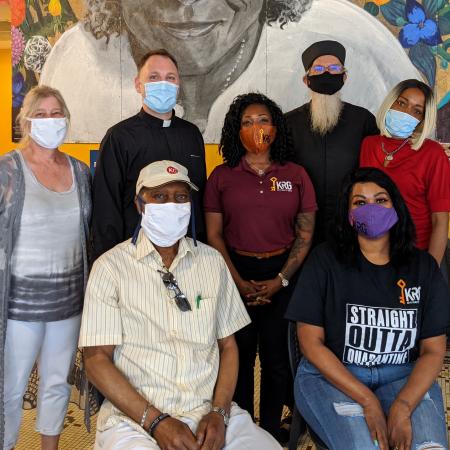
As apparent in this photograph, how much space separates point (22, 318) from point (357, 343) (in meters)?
1.27

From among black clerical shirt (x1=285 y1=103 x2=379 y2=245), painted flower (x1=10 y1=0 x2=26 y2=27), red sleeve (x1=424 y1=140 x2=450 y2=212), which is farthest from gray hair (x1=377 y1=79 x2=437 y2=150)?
painted flower (x1=10 y1=0 x2=26 y2=27)

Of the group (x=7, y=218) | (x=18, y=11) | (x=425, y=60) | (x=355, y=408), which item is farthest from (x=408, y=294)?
(x=18, y=11)

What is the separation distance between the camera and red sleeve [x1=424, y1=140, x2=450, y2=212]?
7.72 ft

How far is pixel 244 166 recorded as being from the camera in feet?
8.06

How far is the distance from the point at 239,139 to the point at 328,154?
45 centimetres

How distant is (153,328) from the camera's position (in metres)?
1.76

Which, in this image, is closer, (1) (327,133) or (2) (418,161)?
(2) (418,161)

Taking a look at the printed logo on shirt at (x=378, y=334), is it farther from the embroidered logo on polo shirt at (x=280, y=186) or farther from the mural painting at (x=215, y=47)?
the mural painting at (x=215, y=47)

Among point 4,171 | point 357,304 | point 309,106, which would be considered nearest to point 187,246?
point 357,304

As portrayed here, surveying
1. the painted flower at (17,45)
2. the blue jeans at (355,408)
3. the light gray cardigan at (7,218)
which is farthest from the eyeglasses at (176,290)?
the painted flower at (17,45)

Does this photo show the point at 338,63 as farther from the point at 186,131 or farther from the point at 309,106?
the point at 186,131

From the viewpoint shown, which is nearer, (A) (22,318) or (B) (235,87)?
(A) (22,318)

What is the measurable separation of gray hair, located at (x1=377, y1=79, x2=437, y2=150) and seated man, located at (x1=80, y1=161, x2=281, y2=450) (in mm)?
1059

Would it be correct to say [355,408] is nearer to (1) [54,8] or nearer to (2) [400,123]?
(2) [400,123]
